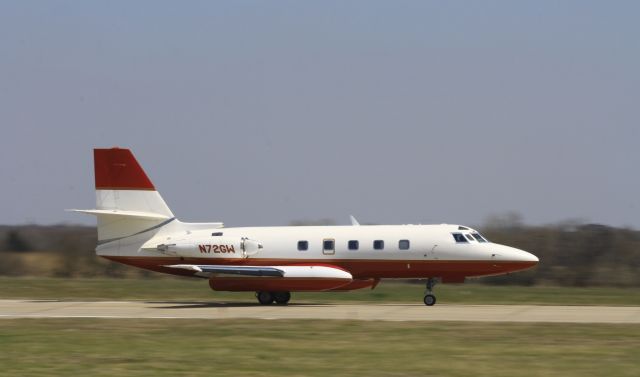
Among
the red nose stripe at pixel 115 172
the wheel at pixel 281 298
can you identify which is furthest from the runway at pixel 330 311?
the red nose stripe at pixel 115 172

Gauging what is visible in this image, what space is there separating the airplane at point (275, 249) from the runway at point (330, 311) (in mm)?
916

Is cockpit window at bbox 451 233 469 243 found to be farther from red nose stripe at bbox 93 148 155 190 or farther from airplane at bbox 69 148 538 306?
red nose stripe at bbox 93 148 155 190

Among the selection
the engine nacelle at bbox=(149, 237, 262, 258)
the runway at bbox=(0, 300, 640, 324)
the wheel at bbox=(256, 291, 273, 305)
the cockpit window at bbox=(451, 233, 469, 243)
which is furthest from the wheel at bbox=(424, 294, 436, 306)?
the engine nacelle at bbox=(149, 237, 262, 258)

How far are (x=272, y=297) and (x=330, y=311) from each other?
4.47 m

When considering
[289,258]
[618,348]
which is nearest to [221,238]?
[289,258]

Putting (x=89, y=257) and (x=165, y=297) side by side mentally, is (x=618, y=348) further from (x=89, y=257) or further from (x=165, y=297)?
(x=89, y=257)

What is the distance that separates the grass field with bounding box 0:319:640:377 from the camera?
57.5 feet

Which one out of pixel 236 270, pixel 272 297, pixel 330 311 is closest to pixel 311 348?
pixel 330 311

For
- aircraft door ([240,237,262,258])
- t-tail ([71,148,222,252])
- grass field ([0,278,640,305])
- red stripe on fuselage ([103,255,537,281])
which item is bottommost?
grass field ([0,278,640,305])

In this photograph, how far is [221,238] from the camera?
114ft

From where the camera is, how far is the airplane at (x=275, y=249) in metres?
32.8

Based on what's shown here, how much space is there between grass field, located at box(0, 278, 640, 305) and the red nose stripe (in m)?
4.41

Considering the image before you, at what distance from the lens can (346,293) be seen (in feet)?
A: 133

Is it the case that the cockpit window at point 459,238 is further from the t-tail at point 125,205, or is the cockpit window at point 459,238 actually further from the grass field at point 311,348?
the t-tail at point 125,205
